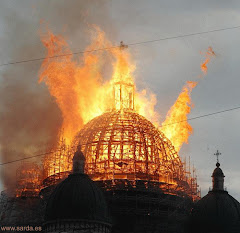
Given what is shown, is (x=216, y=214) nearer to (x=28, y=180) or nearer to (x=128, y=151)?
(x=128, y=151)

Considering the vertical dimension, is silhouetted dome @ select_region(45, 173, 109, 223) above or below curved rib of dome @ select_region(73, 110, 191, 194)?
Result: below

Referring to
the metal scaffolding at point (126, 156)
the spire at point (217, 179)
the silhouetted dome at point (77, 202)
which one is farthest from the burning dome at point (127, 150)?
the silhouetted dome at point (77, 202)

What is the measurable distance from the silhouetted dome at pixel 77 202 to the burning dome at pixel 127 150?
8092mm

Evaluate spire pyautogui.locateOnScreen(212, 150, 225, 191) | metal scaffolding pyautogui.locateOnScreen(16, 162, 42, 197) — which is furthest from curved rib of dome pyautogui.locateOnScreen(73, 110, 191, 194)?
metal scaffolding pyautogui.locateOnScreen(16, 162, 42, 197)

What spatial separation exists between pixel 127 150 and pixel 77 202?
1451 centimetres

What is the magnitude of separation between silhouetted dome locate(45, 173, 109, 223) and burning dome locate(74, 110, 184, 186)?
809cm

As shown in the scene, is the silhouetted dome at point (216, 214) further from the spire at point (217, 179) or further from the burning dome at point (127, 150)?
the burning dome at point (127, 150)

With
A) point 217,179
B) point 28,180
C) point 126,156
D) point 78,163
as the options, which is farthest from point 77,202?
point 217,179

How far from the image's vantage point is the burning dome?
367ft

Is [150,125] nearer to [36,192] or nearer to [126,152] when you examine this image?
[126,152]

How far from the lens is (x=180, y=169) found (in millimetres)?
116500

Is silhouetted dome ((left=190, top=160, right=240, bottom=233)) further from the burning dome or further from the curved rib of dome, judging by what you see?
the burning dome

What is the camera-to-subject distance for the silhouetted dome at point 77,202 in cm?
10050

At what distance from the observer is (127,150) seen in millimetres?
113812
